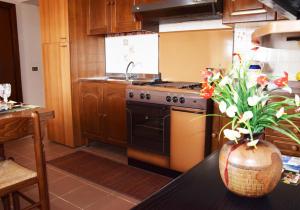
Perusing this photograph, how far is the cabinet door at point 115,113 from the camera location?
310 centimetres

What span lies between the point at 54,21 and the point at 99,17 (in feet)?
2.06

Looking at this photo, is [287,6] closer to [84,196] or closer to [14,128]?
[14,128]

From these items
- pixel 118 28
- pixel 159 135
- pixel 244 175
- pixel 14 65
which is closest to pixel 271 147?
pixel 244 175

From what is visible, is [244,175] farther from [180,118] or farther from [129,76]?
[129,76]

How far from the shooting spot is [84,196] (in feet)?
7.56

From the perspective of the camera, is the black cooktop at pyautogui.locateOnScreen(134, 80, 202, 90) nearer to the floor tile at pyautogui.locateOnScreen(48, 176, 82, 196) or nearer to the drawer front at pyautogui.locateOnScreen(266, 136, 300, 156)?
the drawer front at pyautogui.locateOnScreen(266, 136, 300, 156)

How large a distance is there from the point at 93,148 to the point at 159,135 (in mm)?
1304

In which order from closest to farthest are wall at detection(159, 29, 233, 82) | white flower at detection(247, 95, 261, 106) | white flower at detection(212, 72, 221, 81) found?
white flower at detection(247, 95, 261, 106)
white flower at detection(212, 72, 221, 81)
wall at detection(159, 29, 233, 82)

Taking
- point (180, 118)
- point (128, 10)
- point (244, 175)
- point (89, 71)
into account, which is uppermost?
point (128, 10)

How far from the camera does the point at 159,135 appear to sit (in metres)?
2.67

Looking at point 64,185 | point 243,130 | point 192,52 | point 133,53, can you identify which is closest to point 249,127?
point 243,130

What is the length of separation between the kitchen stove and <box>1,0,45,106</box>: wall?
→ 9.32ft

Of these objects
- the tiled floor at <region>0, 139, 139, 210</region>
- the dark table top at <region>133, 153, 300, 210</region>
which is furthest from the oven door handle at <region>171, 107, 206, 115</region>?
the dark table top at <region>133, 153, 300, 210</region>

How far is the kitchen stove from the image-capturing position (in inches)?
94.0
